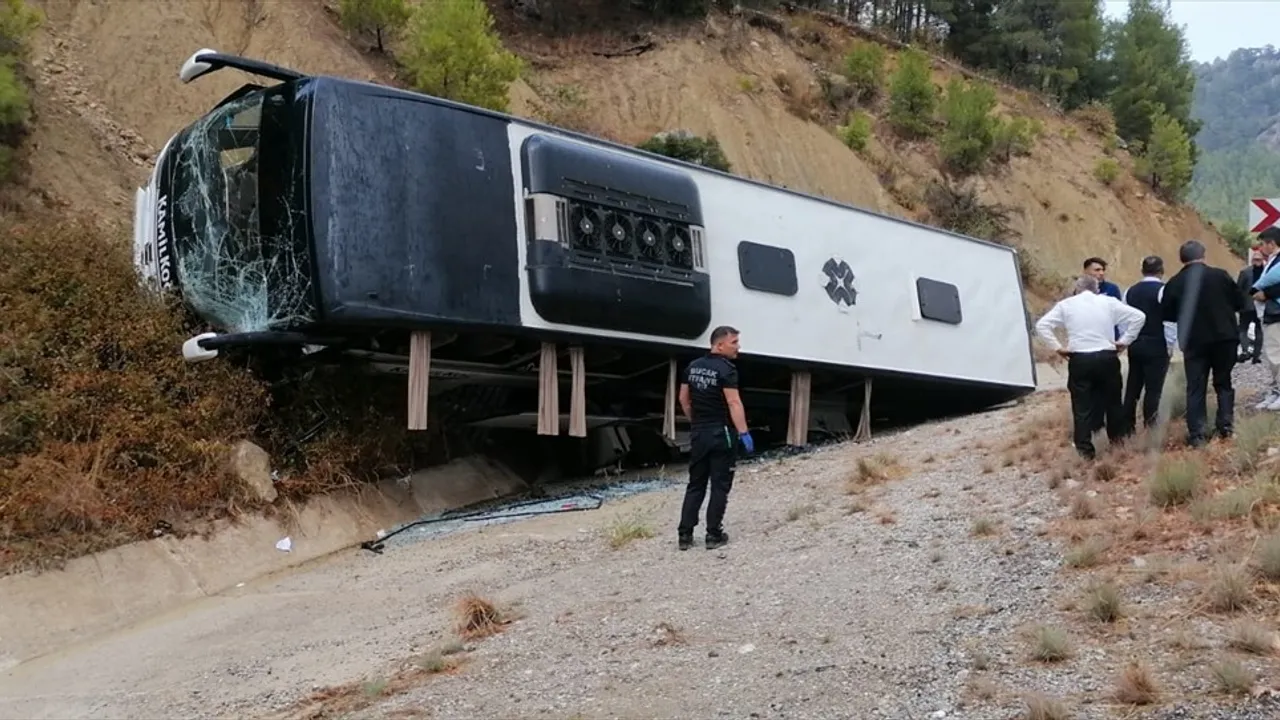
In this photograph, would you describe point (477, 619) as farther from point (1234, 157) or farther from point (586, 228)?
point (1234, 157)

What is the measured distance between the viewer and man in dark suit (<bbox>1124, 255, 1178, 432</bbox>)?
28.3ft

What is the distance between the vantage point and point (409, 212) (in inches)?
374

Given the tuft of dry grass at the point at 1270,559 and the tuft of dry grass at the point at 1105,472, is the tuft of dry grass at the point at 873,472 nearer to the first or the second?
the tuft of dry grass at the point at 1105,472

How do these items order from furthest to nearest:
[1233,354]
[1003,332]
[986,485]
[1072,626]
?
[1003,332], [986,485], [1233,354], [1072,626]

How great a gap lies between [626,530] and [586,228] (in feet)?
10.3

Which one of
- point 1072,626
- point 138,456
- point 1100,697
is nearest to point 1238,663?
point 1100,697

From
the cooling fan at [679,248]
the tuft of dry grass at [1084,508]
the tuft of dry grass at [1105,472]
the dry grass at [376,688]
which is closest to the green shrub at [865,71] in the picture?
the cooling fan at [679,248]

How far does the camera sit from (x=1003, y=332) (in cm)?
1544

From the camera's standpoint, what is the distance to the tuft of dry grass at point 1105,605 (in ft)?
17.2

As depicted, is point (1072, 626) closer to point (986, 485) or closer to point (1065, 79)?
point (986, 485)

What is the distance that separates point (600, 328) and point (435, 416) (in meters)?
2.48

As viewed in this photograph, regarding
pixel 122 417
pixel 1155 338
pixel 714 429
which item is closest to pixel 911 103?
pixel 1155 338

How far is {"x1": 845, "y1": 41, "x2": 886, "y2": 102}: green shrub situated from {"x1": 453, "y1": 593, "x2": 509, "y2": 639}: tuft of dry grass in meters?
29.1

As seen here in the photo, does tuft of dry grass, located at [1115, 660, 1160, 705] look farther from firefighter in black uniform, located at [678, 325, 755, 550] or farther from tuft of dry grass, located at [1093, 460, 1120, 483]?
tuft of dry grass, located at [1093, 460, 1120, 483]
